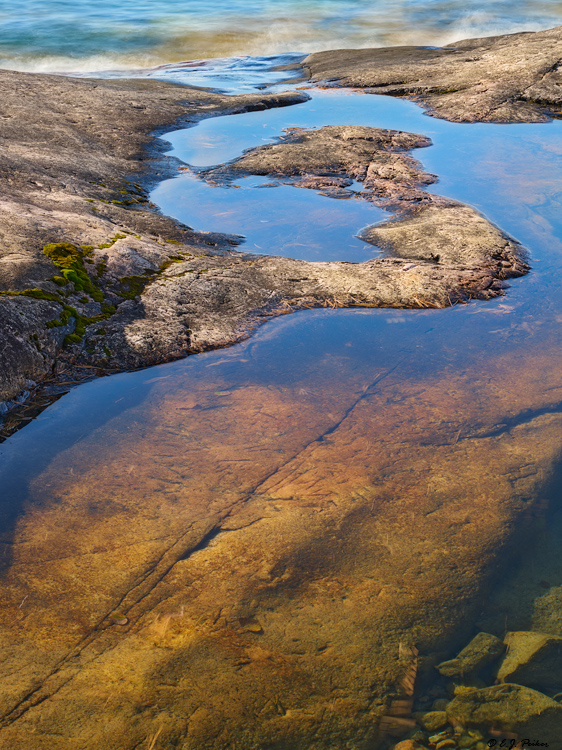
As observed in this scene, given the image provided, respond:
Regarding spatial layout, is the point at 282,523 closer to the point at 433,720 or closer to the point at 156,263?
the point at 433,720

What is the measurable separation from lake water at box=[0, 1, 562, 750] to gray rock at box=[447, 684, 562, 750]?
0.31ft

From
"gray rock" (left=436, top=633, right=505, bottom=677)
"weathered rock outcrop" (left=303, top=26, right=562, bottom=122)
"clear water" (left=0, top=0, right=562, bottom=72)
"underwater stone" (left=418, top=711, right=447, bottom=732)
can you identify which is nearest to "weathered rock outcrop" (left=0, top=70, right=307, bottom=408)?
"gray rock" (left=436, top=633, right=505, bottom=677)

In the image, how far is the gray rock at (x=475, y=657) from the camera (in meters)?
3.70

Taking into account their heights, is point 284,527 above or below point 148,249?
below

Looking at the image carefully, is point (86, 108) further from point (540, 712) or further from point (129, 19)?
point (129, 19)

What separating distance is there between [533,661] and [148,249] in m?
8.16

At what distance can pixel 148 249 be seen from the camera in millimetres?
9266

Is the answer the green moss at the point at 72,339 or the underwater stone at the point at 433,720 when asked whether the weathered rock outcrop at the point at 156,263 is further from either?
the underwater stone at the point at 433,720

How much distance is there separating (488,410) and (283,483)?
2615mm

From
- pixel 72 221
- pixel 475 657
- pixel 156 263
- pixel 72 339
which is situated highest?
pixel 72 221

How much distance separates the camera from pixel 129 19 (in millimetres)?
52406

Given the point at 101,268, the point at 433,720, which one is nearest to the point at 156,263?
the point at 101,268

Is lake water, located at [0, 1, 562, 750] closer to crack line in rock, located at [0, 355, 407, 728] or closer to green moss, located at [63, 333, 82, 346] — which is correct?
crack line in rock, located at [0, 355, 407, 728]

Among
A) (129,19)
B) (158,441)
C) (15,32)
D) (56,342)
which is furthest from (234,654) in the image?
(129,19)
